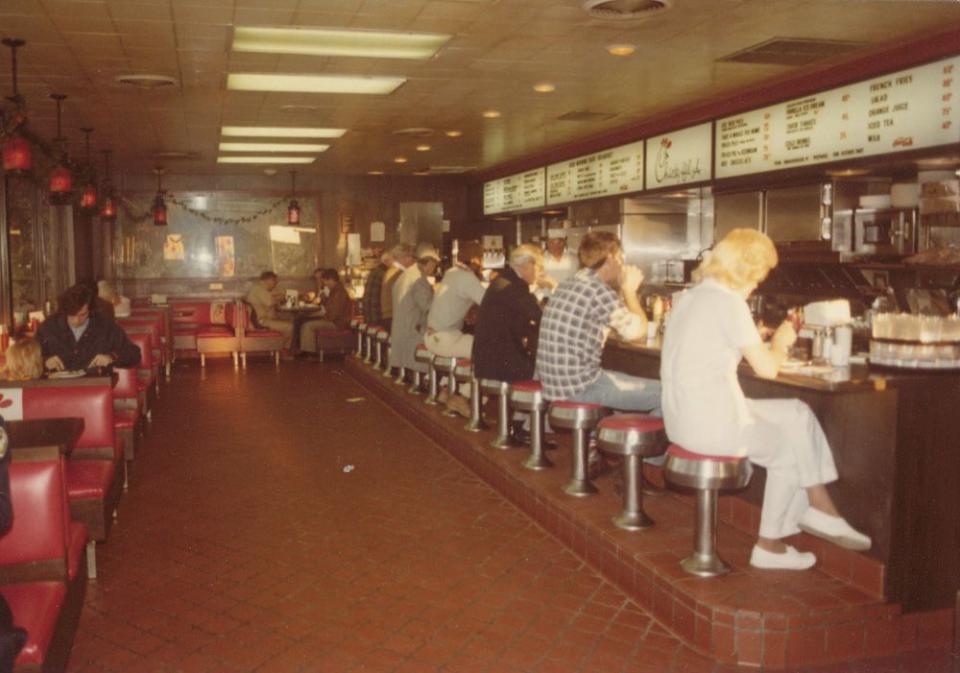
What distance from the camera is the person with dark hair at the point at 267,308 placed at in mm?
14570

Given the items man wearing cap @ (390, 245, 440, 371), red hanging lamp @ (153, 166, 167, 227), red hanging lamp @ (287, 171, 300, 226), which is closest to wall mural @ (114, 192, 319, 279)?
red hanging lamp @ (287, 171, 300, 226)

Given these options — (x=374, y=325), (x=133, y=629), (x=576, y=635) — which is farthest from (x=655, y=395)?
(x=374, y=325)

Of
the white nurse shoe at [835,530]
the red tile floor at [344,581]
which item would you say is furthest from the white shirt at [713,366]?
the red tile floor at [344,581]

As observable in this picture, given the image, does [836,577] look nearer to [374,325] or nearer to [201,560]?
[201,560]

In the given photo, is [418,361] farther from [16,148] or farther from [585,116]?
[16,148]

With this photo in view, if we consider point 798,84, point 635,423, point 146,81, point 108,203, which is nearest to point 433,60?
Result: point 146,81

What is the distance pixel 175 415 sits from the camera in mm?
9586

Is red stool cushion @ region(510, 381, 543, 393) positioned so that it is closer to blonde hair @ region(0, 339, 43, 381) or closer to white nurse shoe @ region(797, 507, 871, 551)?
white nurse shoe @ region(797, 507, 871, 551)

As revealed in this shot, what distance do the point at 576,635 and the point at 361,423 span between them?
518cm

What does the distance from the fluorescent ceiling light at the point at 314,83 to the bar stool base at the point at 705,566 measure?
16.0 ft

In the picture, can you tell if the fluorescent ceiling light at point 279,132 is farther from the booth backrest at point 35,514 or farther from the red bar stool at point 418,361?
the booth backrest at point 35,514

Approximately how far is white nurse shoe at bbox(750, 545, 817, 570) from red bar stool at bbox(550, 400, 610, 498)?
1.37m

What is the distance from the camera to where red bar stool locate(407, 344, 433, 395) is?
8836mm

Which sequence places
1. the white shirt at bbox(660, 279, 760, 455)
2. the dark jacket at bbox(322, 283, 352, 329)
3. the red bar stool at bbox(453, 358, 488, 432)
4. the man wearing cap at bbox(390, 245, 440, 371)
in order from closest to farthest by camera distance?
the white shirt at bbox(660, 279, 760, 455), the red bar stool at bbox(453, 358, 488, 432), the man wearing cap at bbox(390, 245, 440, 371), the dark jacket at bbox(322, 283, 352, 329)
